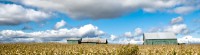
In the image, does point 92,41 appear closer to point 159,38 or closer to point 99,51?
point 159,38

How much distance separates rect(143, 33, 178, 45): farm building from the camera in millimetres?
77938

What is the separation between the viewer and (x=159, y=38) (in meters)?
78.5

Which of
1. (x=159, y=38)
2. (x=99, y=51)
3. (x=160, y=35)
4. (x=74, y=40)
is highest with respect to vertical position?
(x=160, y=35)

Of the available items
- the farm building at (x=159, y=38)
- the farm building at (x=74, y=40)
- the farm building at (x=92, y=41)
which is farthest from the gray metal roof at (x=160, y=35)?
the farm building at (x=74, y=40)

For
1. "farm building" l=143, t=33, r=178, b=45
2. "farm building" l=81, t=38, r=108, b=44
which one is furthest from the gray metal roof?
"farm building" l=81, t=38, r=108, b=44

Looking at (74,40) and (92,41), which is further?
(74,40)

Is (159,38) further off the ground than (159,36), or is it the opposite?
(159,36)

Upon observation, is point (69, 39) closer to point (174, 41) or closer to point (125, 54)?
point (174, 41)

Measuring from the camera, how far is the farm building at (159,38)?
7794 cm

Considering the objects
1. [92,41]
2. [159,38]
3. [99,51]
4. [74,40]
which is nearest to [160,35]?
[159,38]

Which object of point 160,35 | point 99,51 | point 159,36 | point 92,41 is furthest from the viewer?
point 92,41

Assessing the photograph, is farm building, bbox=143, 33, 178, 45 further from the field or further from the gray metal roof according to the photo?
the field

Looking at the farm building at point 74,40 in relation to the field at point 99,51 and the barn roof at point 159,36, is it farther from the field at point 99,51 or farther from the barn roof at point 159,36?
the field at point 99,51

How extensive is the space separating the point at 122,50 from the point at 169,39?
216 ft
